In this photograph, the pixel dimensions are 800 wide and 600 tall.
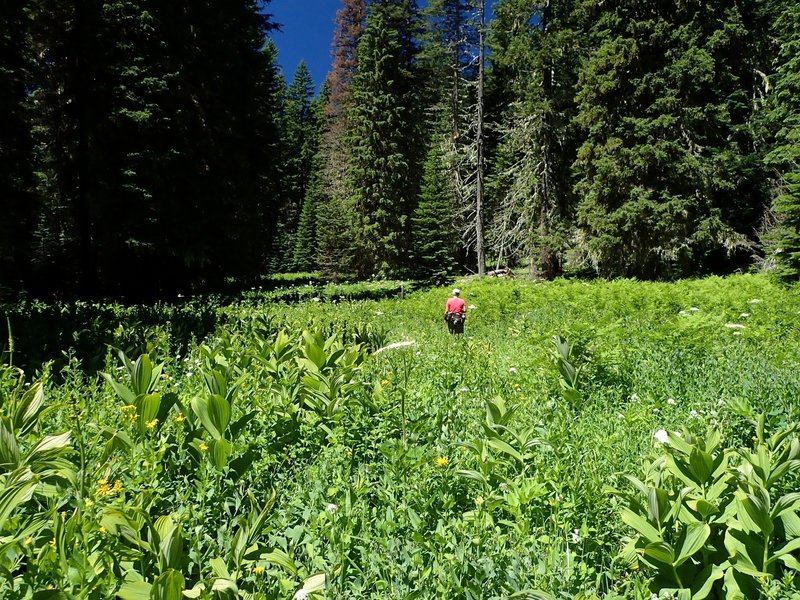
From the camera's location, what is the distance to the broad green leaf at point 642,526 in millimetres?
1843

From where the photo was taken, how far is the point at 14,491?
160cm

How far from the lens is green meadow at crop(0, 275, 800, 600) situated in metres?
1.71

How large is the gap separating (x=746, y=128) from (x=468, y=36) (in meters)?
18.2

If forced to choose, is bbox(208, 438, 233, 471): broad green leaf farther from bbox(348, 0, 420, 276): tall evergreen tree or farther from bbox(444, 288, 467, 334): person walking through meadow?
bbox(348, 0, 420, 276): tall evergreen tree

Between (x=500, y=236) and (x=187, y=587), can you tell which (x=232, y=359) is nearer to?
(x=187, y=587)

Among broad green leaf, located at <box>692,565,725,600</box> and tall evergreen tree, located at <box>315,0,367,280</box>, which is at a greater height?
tall evergreen tree, located at <box>315,0,367,280</box>

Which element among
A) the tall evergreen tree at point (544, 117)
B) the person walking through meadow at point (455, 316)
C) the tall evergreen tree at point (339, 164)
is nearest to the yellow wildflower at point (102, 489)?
the person walking through meadow at point (455, 316)

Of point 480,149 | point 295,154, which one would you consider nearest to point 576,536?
point 480,149

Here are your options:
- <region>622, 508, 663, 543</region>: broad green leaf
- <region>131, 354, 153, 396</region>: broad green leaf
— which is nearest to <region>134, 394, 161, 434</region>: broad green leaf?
<region>131, 354, 153, 396</region>: broad green leaf

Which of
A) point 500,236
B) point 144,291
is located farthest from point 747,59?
point 144,291

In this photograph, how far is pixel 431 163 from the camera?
27250 millimetres

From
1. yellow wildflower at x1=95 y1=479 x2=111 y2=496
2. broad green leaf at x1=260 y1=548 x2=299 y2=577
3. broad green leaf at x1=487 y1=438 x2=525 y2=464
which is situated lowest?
broad green leaf at x1=260 y1=548 x2=299 y2=577

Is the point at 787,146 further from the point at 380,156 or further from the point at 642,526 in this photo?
the point at 380,156

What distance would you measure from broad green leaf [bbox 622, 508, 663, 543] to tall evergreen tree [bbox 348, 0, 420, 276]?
26.7 metres
